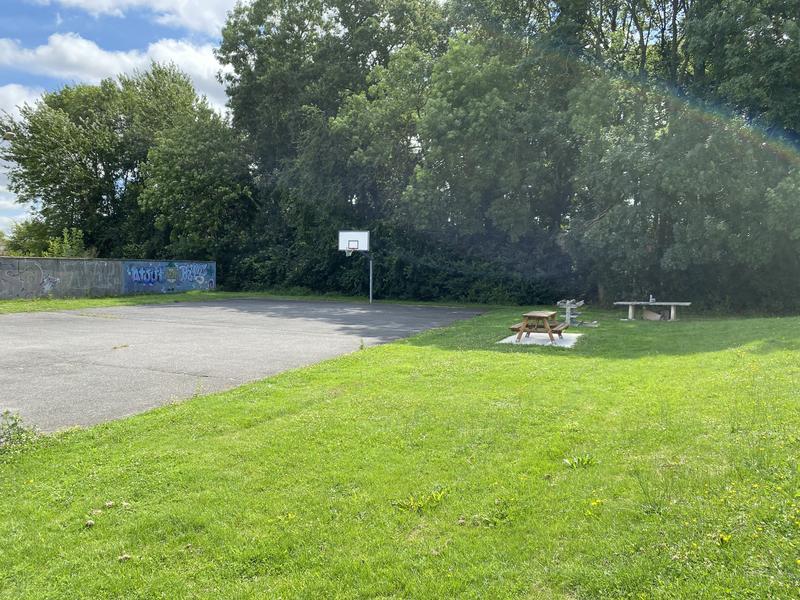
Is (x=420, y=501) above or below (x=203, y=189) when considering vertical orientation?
below

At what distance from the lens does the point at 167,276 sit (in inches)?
1167

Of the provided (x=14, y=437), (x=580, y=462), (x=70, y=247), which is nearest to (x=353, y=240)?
(x=70, y=247)

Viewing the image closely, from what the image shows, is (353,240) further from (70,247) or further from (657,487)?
(657,487)

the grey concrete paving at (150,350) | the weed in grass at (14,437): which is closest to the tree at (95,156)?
the grey concrete paving at (150,350)

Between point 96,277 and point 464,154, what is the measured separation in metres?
17.0

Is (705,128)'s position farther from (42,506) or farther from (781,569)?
(42,506)

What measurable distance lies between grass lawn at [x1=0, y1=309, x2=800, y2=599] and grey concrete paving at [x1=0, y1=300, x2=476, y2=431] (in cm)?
115

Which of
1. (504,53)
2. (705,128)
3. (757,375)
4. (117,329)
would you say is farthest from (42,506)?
(504,53)

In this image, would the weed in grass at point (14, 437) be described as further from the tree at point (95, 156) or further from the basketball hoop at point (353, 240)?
the tree at point (95, 156)

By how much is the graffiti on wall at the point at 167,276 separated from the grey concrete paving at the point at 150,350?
25.2 feet

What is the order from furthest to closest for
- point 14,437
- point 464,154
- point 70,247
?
point 70,247, point 464,154, point 14,437

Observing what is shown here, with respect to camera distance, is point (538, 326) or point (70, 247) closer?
point (538, 326)

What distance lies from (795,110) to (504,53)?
9934 mm

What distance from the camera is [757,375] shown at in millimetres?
6703
